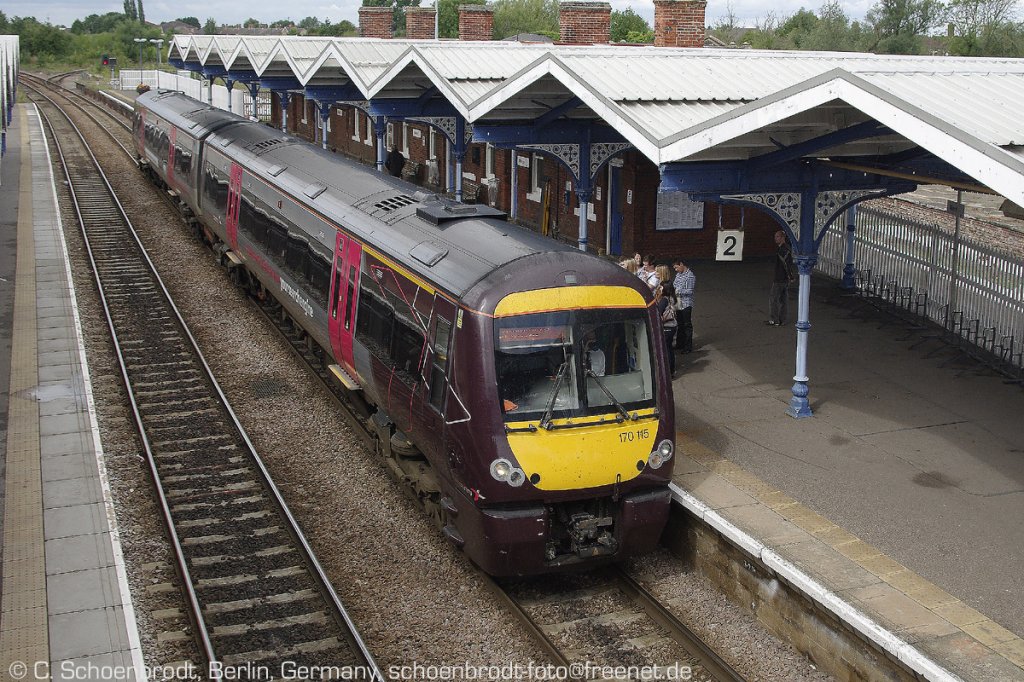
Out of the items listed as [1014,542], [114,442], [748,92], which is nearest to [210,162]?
[114,442]

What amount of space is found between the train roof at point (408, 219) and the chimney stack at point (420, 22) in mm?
23384

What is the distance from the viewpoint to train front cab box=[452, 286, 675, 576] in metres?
8.51

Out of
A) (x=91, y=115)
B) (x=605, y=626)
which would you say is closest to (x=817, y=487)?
(x=605, y=626)

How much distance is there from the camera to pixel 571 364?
8711mm

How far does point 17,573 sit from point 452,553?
144 inches

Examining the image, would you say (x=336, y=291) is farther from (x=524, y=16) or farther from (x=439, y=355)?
(x=524, y=16)

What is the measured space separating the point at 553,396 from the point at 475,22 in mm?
27445

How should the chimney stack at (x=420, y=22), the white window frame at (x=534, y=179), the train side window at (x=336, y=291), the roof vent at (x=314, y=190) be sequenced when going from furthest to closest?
the chimney stack at (x=420, y=22) < the white window frame at (x=534, y=179) < the roof vent at (x=314, y=190) < the train side window at (x=336, y=291)

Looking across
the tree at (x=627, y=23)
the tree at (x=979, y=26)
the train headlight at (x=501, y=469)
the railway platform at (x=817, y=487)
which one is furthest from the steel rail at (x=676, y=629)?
the tree at (x=627, y=23)

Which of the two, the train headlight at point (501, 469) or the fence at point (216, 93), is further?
the fence at point (216, 93)

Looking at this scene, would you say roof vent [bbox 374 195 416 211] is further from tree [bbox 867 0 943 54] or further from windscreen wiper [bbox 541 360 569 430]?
tree [bbox 867 0 943 54]

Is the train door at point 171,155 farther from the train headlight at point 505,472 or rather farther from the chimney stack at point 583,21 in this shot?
the train headlight at point 505,472

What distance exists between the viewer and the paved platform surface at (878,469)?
806 cm

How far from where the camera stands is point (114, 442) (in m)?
12.7
